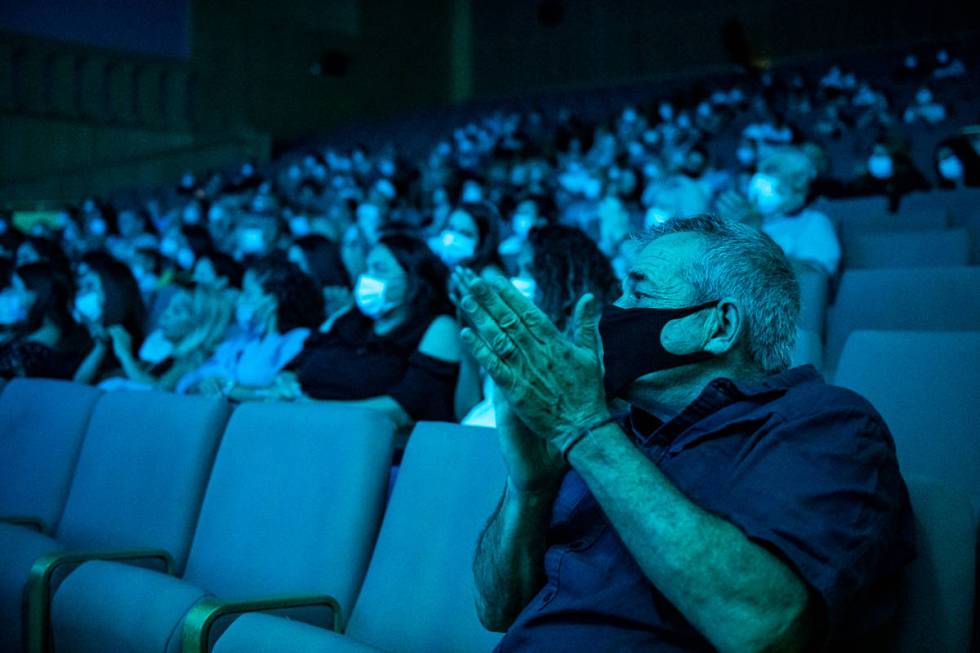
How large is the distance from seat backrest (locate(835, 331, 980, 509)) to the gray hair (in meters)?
0.55

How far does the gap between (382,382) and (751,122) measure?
5.83 metres

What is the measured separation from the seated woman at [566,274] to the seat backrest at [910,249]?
55.0 inches

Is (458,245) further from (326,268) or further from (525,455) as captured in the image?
(525,455)

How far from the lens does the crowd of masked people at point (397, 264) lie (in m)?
2.41

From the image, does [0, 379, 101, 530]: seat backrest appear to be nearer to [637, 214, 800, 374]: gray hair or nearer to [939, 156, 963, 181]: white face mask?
[637, 214, 800, 374]: gray hair

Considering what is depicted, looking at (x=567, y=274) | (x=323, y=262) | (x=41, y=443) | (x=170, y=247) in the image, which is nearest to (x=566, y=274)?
(x=567, y=274)

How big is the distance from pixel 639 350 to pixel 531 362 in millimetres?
211

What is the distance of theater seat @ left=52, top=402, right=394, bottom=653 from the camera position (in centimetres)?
149

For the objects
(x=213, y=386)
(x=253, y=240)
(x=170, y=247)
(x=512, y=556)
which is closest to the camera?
(x=512, y=556)

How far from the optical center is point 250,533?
1.72 meters

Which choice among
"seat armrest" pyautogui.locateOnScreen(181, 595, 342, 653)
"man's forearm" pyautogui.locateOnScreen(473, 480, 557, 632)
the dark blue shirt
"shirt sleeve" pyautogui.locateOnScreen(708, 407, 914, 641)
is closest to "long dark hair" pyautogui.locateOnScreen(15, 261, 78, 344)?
"seat armrest" pyautogui.locateOnScreen(181, 595, 342, 653)

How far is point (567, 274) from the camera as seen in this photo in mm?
2180

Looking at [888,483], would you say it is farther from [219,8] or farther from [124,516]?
[219,8]

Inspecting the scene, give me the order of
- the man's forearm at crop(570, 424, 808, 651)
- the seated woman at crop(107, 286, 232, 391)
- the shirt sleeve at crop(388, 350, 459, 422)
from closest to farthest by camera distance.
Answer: the man's forearm at crop(570, 424, 808, 651) < the shirt sleeve at crop(388, 350, 459, 422) < the seated woman at crop(107, 286, 232, 391)
